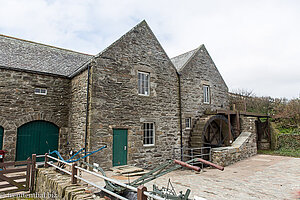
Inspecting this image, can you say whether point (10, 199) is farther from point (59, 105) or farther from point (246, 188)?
point (246, 188)

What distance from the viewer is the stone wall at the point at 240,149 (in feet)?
31.2

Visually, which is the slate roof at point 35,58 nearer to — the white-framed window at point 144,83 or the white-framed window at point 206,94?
the white-framed window at point 144,83

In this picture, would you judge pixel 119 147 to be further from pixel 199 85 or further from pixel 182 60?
pixel 182 60

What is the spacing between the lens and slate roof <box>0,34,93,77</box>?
9.16m

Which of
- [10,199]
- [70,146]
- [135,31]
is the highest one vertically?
[135,31]

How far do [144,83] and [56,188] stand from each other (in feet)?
20.9

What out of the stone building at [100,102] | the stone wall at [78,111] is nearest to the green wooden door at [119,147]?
the stone building at [100,102]

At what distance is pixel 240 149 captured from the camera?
424 inches

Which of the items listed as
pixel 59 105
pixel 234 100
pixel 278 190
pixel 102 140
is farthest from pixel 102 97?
pixel 234 100

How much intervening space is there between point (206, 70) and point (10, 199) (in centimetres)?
1213

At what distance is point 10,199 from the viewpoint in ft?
18.3

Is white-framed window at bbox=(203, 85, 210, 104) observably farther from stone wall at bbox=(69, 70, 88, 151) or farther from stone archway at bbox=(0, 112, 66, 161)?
stone archway at bbox=(0, 112, 66, 161)

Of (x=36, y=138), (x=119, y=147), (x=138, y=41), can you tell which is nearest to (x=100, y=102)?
(x=119, y=147)

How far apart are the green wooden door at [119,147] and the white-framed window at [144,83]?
7.41 ft
